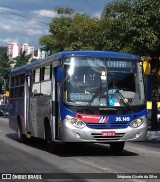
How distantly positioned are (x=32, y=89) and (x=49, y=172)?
6663 millimetres

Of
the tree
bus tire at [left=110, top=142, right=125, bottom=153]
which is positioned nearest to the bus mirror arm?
bus tire at [left=110, top=142, right=125, bottom=153]

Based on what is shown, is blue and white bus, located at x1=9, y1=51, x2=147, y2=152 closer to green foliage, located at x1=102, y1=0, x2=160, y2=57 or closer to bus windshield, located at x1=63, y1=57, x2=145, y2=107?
bus windshield, located at x1=63, y1=57, x2=145, y2=107

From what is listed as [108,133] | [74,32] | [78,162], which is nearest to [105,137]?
[108,133]

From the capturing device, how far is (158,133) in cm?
2344

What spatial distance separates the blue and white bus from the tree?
19.6m

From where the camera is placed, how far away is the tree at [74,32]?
3619 cm

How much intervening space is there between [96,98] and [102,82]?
501 mm

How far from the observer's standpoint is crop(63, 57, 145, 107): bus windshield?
1318 cm

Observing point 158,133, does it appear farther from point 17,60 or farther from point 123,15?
point 17,60

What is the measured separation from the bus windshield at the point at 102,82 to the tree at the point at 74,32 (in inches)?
771

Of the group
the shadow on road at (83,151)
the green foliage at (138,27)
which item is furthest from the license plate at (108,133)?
the green foliage at (138,27)

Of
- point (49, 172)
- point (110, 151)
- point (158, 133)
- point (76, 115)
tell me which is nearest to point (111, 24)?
point (158, 133)

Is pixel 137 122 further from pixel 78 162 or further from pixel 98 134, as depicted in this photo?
pixel 78 162

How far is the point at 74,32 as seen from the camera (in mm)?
37312
